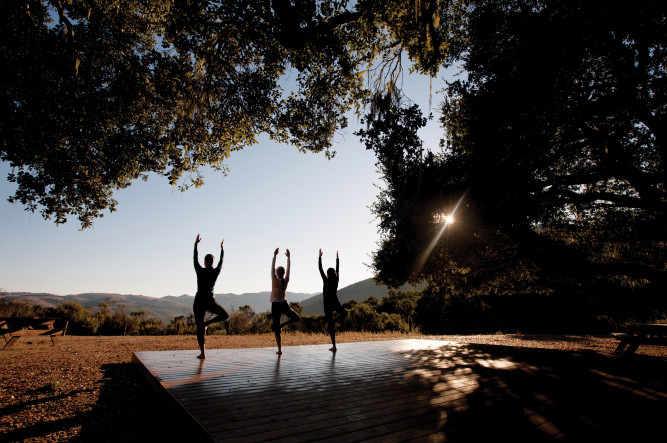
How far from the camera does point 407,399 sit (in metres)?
3.50

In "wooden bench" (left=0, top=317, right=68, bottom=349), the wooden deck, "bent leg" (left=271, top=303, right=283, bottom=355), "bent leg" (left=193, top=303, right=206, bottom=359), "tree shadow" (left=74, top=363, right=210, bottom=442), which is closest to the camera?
the wooden deck

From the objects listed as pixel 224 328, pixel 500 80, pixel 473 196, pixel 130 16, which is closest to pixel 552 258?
pixel 473 196

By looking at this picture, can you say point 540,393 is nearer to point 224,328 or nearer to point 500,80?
point 500,80

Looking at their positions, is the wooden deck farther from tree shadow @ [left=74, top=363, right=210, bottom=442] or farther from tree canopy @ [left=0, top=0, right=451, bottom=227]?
tree canopy @ [left=0, top=0, right=451, bottom=227]

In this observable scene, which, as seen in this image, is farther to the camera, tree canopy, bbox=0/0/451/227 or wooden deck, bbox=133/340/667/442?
tree canopy, bbox=0/0/451/227

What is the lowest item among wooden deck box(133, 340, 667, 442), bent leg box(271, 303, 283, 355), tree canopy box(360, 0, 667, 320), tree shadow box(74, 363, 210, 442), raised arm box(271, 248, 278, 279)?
tree shadow box(74, 363, 210, 442)

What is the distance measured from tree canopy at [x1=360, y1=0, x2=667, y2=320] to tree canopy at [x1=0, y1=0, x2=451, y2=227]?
213 centimetres

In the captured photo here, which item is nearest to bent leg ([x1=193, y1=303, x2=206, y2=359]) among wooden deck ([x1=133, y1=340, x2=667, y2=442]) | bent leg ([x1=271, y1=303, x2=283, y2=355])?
wooden deck ([x1=133, y1=340, x2=667, y2=442])

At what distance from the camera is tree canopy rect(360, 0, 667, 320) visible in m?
8.20

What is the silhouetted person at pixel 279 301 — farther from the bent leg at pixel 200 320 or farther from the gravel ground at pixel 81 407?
the gravel ground at pixel 81 407

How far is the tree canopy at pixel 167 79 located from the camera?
8086 millimetres

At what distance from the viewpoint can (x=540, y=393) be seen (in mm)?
3771

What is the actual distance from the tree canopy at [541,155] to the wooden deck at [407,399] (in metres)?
5.19

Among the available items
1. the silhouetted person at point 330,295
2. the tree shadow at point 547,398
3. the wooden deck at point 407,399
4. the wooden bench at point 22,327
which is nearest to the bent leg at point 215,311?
the wooden deck at point 407,399
